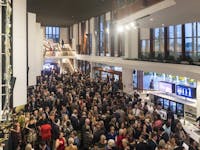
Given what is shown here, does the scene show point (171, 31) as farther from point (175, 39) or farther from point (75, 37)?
point (75, 37)

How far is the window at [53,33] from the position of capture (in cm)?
4231

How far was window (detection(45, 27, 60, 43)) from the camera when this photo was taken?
42312 millimetres

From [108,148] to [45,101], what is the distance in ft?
19.5

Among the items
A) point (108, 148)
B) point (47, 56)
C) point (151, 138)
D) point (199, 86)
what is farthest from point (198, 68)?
point (47, 56)

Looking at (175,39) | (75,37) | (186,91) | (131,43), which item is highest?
(75,37)

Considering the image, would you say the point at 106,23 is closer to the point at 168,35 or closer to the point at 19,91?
the point at 168,35

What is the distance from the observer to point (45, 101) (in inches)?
533

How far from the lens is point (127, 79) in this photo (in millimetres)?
21109

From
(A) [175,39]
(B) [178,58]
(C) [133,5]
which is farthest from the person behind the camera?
(A) [175,39]

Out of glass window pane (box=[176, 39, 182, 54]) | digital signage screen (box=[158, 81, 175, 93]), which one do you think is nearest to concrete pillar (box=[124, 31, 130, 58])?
digital signage screen (box=[158, 81, 175, 93])

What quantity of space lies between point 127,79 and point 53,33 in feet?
77.8

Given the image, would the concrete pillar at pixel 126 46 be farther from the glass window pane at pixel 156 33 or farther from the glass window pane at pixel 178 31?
the glass window pane at pixel 178 31

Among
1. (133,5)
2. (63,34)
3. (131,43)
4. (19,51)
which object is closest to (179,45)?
(133,5)

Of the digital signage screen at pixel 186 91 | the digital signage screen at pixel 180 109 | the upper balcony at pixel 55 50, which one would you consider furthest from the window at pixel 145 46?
the upper balcony at pixel 55 50
